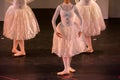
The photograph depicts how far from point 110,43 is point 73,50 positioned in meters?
1.92

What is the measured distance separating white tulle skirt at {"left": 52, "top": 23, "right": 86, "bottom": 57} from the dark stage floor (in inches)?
13.5

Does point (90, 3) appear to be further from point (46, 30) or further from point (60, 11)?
point (46, 30)

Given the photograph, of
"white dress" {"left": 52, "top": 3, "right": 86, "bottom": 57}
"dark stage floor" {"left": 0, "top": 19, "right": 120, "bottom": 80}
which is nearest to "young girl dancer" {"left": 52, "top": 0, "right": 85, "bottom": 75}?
"white dress" {"left": 52, "top": 3, "right": 86, "bottom": 57}

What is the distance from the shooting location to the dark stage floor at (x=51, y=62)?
5.40m

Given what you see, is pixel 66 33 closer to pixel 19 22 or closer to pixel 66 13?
pixel 66 13

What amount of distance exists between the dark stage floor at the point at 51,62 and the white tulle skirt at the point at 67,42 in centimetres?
34

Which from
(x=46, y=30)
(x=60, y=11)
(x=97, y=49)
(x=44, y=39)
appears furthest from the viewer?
(x=46, y=30)

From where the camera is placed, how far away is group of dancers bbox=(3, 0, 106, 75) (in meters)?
5.32

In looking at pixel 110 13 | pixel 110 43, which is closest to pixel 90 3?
pixel 110 43

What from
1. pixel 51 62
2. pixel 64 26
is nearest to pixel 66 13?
pixel 64 26

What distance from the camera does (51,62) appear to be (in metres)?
5.99

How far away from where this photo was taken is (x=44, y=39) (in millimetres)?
7414

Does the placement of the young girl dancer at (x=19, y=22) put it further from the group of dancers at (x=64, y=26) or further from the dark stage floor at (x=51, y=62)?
the dark stage floor at (x=51, y=62)

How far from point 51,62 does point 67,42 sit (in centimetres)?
78
